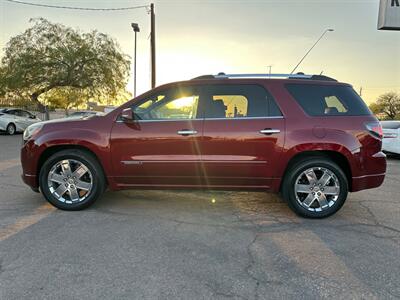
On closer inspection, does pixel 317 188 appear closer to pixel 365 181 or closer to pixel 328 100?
pixel 365 181

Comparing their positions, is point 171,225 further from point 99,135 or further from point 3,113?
point 3,113

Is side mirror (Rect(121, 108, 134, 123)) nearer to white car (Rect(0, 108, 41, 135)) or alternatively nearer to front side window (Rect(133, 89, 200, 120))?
front side window (Rect(133, 89, 200, 120))

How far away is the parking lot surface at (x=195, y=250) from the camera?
301 cm

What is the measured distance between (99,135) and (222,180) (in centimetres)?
175

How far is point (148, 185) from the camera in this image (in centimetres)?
504

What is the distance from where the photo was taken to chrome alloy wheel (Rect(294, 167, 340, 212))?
191 inches

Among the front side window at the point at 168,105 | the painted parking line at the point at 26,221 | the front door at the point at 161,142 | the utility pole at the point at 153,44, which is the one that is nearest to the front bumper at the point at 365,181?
the front door at the point at 161,142

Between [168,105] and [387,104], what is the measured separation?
7266 cm

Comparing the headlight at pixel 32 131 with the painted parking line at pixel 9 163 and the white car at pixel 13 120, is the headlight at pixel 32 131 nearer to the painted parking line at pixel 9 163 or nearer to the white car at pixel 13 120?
the painted parking line at pixel 9 163

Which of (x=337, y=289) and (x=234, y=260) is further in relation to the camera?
(x=234, y=260)

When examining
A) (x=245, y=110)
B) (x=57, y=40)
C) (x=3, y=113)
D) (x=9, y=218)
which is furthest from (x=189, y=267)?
(x=57, y=40)

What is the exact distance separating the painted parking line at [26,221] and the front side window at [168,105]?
5.93ft

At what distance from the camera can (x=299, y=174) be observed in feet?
15.9

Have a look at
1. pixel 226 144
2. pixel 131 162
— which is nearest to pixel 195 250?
pixel 226 144
